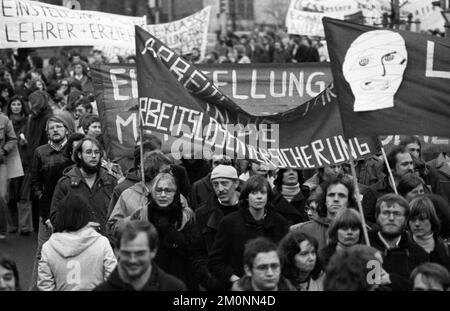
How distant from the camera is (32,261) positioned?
12578mm

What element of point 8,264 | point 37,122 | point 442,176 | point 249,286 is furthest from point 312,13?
point 8,264

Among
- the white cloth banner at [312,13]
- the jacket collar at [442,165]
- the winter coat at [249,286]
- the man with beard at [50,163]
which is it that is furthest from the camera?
Result: the white cloth banner at [312,13]

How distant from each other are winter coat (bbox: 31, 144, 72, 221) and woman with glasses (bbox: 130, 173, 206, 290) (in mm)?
2664

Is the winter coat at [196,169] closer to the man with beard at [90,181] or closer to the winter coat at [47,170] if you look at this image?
the winter coat at [47,170]

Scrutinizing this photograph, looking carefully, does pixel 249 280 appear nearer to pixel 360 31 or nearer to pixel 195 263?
pixel 195 263

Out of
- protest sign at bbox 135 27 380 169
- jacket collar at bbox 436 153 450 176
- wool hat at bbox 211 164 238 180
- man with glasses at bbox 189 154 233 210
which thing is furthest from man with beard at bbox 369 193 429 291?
jacket collar at bbox 436 153 450 176

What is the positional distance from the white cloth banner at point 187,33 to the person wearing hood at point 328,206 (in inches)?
508

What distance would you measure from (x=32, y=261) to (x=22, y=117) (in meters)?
2.96

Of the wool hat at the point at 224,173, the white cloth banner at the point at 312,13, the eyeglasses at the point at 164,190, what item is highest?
A: the white cloth banner at the point at 312,13

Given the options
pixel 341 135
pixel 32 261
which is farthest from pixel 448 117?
pixel 32 261

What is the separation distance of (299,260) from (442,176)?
3588 mm

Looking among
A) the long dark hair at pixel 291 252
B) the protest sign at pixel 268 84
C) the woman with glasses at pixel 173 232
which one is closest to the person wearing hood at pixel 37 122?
the protest sign at pixel 268 84

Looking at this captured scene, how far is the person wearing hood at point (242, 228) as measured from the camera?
8.45 metres

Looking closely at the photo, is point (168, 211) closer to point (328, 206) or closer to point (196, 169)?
point (328, 206)
